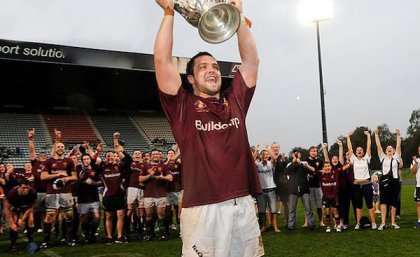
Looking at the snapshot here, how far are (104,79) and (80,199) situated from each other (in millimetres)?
18815

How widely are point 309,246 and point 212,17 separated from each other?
7.05m

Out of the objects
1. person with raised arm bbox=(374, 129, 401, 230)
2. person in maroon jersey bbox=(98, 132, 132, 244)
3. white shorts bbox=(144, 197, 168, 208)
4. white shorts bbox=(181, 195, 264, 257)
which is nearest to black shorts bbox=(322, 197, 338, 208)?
person with raised arm bbox=(374, 129, 401, 230)

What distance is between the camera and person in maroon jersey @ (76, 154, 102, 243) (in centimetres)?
1022

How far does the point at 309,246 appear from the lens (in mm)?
8797

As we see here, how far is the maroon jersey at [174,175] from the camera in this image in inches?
445

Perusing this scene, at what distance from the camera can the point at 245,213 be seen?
2707mm

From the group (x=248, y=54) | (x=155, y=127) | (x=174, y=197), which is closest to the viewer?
(x=248, y=54)

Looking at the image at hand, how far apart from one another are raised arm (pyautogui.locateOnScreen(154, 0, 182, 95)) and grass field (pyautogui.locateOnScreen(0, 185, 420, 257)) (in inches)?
239

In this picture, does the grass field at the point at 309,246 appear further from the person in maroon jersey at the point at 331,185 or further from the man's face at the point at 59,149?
the man's face at the point at 59,149

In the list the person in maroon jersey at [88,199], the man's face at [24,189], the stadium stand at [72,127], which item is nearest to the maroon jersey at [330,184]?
the person in maroon jersey at [88,199]

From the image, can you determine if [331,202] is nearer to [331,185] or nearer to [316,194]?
[331,185]

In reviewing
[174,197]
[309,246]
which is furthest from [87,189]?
[309,246]

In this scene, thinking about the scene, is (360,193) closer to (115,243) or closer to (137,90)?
(115,243)

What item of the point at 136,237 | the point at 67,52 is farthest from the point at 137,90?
the point at 136,237
